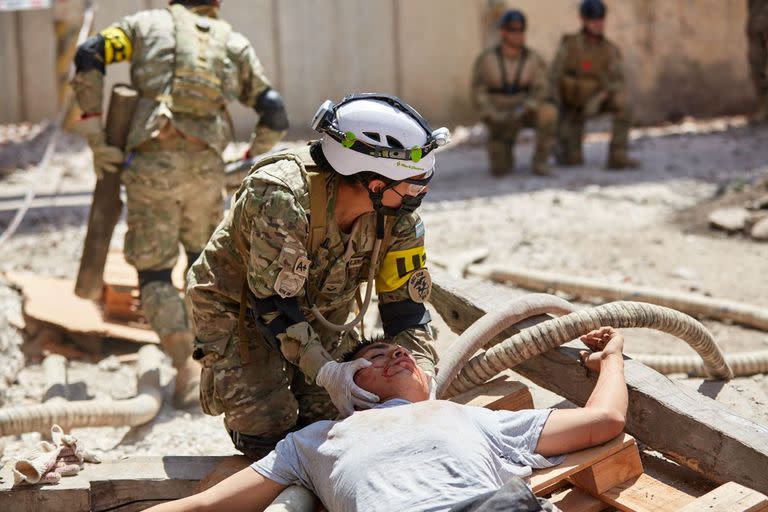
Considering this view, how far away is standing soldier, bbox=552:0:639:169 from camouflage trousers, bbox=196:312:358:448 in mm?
7895

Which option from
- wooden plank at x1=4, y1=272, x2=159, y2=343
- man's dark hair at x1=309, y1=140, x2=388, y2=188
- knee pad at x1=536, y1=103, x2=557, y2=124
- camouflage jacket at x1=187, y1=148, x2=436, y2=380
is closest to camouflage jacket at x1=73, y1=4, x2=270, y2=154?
wooden plank at x1=4, y1=272, x2=159, y2=343

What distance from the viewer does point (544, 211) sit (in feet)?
30.0

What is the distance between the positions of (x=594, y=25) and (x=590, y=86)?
669mm

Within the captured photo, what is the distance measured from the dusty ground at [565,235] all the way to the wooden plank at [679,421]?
45cm

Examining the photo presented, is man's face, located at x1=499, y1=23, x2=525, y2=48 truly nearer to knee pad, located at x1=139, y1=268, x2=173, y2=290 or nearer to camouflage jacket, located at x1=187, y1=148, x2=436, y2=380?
knee pad, located at x1=139, y1=268, x2=173, y2=290

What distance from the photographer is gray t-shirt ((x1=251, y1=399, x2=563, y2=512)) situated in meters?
2.77

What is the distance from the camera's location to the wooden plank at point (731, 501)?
9.09 feet

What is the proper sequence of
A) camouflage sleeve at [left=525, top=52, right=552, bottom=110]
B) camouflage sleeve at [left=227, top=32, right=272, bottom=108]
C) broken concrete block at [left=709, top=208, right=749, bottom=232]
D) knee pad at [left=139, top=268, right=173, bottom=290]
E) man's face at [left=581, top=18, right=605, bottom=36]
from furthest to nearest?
man's face at [left=581, top=18, right=605, bottom=36] < camouflage sleeve at [left=525, top=52, right=552, bottom=110] < broken concrete block at [left=709, top=208, right=749, bottom=232] < camouflage sleeve at [left=227, top=32, right=272, bottom=108] < knee pad at [left=139, top=268, right=173, bottom=290]

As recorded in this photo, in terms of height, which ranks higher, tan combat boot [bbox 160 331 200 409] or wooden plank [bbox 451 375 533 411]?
wooden plank [bbox 451 375 533 411]

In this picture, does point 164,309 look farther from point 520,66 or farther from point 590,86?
point 590,86

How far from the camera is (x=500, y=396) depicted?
360 centimetres

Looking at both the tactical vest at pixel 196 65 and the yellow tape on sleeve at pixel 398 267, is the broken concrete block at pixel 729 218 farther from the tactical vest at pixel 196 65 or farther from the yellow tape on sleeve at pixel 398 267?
the yellow tape on sleeve at pixel 398 267

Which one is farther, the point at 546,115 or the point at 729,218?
the point at 546,115

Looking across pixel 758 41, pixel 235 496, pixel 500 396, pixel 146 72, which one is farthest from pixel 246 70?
pixel 758 41
